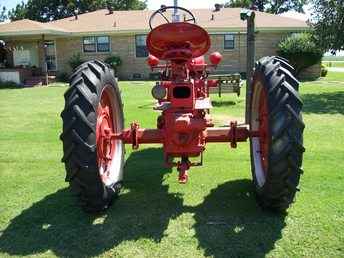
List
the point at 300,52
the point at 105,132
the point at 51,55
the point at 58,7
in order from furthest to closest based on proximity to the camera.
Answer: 1. the point at 58,7
2. the point at 51,55
3. the point at 300,52
4. the point at 105,132

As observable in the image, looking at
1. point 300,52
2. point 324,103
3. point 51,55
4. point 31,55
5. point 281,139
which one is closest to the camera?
point 281,139

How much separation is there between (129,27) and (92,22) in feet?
11.3

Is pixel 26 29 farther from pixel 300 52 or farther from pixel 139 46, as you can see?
pixel 300 52

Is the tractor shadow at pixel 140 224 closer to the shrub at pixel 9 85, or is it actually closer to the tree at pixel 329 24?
the tree at pixel 329 24

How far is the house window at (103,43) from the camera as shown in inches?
1237

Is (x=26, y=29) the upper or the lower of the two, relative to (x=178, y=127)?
upper

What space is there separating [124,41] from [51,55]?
5.15 meters

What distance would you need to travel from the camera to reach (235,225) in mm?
4664

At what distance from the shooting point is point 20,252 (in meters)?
4.21

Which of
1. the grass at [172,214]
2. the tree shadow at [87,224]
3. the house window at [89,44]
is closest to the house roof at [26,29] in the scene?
the house window at [89,44]

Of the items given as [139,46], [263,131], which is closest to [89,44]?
[139,46]

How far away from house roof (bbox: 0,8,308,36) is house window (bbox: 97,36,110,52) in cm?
65

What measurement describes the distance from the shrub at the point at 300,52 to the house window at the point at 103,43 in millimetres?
10791

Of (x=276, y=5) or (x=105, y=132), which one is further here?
(x=276, y=5)
